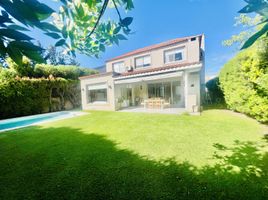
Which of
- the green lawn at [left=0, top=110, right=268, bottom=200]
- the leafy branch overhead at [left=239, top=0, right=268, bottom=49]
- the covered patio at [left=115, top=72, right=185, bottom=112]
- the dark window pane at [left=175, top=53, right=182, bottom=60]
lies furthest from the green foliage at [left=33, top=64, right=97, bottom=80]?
the leafy branch overhead at [left=239, top=0, right=268, bottom=49]

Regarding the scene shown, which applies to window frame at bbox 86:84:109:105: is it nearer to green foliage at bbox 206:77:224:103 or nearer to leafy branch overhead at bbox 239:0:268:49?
green foliage at bbox 206:77:224:103

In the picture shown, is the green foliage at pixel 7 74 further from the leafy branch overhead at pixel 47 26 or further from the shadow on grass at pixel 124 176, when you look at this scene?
the leafy branch overhead at pixel 47 26

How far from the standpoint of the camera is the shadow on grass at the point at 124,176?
4574 millimetres

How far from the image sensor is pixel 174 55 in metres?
24.3

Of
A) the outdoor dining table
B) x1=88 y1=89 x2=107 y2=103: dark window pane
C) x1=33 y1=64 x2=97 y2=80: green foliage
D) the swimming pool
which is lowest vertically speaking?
the swimming pool

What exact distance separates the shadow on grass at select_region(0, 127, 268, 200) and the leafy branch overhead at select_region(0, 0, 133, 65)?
456 cm

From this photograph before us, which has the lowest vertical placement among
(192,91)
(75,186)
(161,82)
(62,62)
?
(75,186)

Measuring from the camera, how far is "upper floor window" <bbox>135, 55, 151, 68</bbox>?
1083 inches

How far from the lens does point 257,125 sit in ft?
36.0

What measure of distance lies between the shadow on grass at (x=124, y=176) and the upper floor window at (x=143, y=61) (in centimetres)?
2201

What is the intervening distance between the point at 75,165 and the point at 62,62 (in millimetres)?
52770

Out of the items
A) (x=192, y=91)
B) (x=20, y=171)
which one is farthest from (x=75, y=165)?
(x=192, y=91)

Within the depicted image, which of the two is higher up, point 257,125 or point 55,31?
point 55,31

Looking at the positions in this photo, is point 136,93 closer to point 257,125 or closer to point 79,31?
point 257,125
